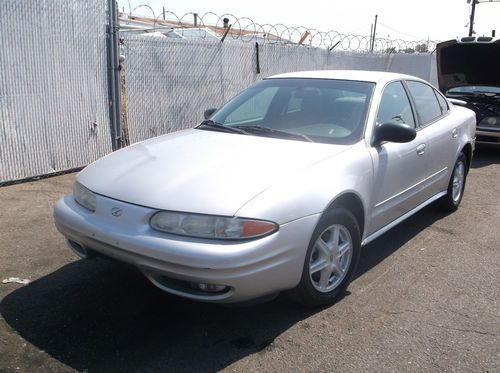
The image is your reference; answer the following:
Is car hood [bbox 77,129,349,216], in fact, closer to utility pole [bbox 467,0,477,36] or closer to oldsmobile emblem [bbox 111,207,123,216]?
oldsmobile emblem [bbox 111,207,123,216]

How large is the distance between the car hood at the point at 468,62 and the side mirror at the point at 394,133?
641cm

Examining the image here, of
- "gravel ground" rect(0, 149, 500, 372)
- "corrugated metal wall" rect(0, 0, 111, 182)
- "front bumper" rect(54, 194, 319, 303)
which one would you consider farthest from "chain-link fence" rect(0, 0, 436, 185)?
"front bumper" rect(54, 194, 319, 303)

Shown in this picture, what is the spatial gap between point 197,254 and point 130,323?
0.85 meters

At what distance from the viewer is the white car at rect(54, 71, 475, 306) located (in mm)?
2824

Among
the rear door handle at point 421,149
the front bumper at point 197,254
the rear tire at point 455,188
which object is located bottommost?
the rear tire at point 455,188

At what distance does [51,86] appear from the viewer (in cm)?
645

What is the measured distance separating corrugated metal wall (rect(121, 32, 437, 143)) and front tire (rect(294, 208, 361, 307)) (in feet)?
16.1

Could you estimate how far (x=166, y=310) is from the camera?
11.2ft

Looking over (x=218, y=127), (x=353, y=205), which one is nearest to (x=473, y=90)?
(x=218, y=127)

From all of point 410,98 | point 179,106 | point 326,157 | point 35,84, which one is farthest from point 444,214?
point 35,84

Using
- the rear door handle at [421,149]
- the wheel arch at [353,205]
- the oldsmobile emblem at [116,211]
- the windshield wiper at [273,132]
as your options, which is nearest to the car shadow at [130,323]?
the oldsmobile emblem at [116,211]

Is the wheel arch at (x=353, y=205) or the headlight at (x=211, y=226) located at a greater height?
the headlight at (x=211, y=226)

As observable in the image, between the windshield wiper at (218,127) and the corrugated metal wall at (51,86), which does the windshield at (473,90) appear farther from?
the windshield wiper at (218,127)

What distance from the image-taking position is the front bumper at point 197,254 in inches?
108
